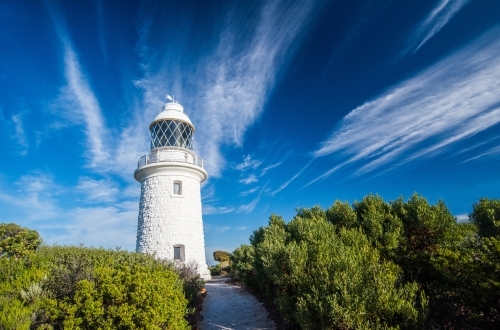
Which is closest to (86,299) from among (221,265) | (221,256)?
(221,265)

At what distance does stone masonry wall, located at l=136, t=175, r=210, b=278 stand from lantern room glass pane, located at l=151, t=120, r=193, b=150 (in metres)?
2.22

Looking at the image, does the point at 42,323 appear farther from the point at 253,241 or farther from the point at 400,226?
the point at 253,241

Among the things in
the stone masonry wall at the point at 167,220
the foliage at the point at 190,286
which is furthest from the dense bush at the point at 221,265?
the foliage at the point at 190,286

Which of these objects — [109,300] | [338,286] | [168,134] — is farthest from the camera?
[168,134]

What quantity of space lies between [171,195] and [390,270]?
41.3 feet

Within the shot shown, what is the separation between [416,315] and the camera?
482 cm

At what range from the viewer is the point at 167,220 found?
1547 centimetres

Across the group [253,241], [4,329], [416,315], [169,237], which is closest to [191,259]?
[169,237]

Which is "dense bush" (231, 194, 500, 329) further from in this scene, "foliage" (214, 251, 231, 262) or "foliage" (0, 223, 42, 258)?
"foliage" (214, 251, 231, 262)

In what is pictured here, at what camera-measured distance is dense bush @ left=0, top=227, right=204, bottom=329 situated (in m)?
5.30

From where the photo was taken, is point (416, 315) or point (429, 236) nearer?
point (416, 315)

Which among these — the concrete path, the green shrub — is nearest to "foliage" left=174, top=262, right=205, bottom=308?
the concrete path

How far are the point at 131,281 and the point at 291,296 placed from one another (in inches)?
155

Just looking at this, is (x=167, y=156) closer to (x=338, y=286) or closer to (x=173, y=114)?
(x=173, y=114)
